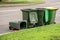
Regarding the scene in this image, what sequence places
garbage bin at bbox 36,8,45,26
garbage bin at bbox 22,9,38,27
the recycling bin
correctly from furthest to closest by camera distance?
1. garbage bin at bbox 36,8,45,26
2. garbage bin at bbox 22,9,38,27
3. the recycling bin

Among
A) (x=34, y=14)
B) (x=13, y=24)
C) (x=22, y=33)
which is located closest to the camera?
(x=22, y=33)

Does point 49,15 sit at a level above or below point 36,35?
above

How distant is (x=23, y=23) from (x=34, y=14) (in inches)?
41.0

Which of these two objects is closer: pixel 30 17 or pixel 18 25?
pixel 18 25

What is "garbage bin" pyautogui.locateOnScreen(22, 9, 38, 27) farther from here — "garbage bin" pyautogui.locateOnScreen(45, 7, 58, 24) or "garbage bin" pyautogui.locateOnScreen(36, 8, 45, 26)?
"garbage bin" pyautogui.locateOnScreen(45, 7, 58, 24)

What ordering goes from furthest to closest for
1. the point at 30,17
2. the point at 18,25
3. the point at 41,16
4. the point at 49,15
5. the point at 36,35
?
the point at 49,15
the point at 41,16
the point at 30,17
the point at 18,25
the point at 36,35

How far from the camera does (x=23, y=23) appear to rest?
43.5 ft

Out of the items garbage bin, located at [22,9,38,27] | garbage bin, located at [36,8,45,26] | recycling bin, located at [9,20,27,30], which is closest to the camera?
recycling bin, located at [9,20,27,30]

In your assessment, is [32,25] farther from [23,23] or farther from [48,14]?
[48,14]

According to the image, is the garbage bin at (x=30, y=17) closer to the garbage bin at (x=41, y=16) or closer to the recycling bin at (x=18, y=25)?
the garbage bin at (x=41, y=16)

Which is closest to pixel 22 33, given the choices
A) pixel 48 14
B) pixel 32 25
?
pixel 32 25

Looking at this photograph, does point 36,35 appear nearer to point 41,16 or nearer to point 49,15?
point 41,16

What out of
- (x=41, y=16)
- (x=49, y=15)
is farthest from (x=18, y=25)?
(x=49, y=15)

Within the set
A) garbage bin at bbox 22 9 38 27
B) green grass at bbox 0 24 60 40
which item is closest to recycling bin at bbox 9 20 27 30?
garbage bin at bbox 22 9 38 27
